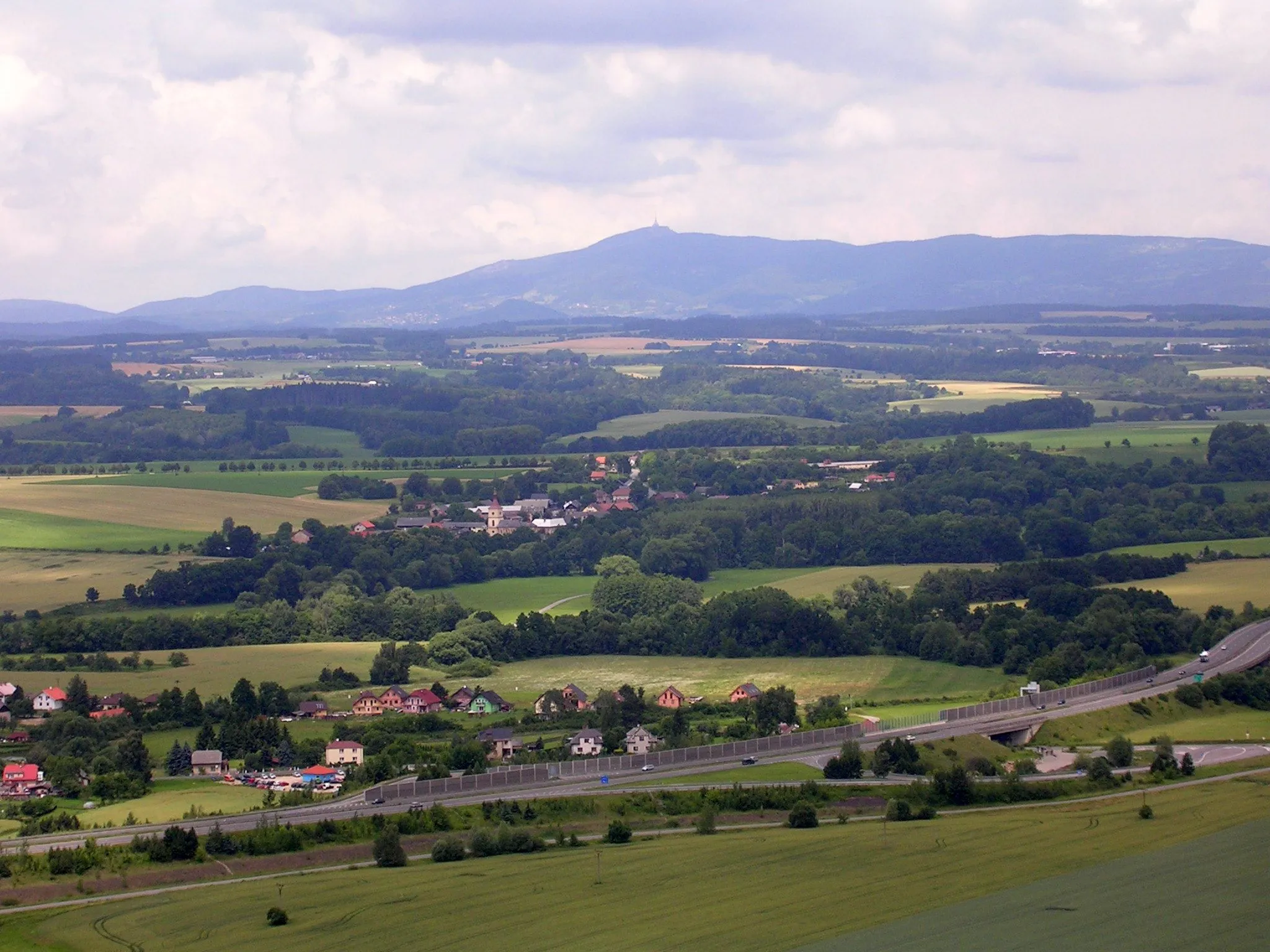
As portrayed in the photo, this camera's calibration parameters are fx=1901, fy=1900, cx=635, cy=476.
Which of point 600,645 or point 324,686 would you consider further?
point 600,645

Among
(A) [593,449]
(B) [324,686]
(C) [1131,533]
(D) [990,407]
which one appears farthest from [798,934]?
(D) [990,407]

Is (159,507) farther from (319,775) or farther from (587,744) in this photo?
(319,775)

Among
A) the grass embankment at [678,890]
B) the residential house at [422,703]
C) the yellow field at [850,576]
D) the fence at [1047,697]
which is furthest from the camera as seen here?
the yellow field at [850,576]

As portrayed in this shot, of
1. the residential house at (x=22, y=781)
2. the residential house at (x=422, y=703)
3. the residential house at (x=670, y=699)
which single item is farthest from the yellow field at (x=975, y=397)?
the residential house at (x=22, y=781)

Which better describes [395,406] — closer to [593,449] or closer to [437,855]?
[593,449]

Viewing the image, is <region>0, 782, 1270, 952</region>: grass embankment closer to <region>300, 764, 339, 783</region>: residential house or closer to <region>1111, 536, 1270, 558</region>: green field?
<region>300, 764, 339, 783</region>: residential house

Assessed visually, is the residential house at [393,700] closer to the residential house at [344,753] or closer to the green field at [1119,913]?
the residential house at [344,753]

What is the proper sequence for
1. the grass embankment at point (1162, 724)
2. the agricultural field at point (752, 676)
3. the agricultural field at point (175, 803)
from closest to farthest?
the agricultural field at point (175, 803), the grass embankment at point (1162, 724), the agricultural field at point (752, 676)
